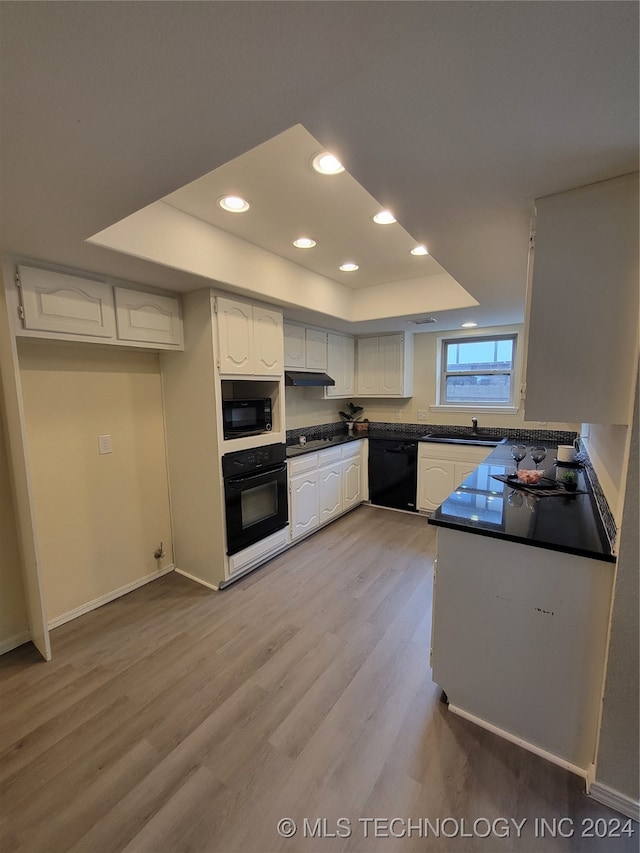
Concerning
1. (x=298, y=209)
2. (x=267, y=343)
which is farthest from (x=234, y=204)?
(x=267, y=343)

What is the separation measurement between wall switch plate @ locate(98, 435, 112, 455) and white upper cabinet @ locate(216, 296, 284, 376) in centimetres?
95

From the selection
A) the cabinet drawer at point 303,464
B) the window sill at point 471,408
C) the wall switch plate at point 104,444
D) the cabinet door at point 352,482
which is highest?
the window sill at point 471,408

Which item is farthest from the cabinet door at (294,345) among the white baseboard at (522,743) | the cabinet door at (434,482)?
the white baseboard at (522,743)

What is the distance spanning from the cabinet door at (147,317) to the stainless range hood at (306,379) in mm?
1060

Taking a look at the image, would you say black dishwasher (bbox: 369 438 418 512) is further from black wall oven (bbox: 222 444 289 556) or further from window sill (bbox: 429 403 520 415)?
black wall oven (bbox: 222 444 289 556)

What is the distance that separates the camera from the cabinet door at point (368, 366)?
442 centimetres

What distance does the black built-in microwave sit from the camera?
8.53 ft

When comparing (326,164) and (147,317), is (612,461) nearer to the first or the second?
(326,164)

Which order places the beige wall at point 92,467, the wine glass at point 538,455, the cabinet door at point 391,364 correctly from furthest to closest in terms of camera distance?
the cabinet door at point 391,364
the wine glass at point 538,455
the beige wall at point 92,467

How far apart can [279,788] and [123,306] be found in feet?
8.35

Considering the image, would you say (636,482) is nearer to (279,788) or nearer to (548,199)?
(548,199)

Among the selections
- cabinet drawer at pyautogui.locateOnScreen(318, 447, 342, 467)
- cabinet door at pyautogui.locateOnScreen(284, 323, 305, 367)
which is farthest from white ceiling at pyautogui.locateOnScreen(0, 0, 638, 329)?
cabinet drawer at pyautogui.locateOnScreen(318, 447, 342, 467)

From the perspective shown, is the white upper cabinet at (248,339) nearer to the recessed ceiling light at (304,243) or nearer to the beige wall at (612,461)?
the recessed ceiling light at (304,243)

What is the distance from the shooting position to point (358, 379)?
457 centimetres
